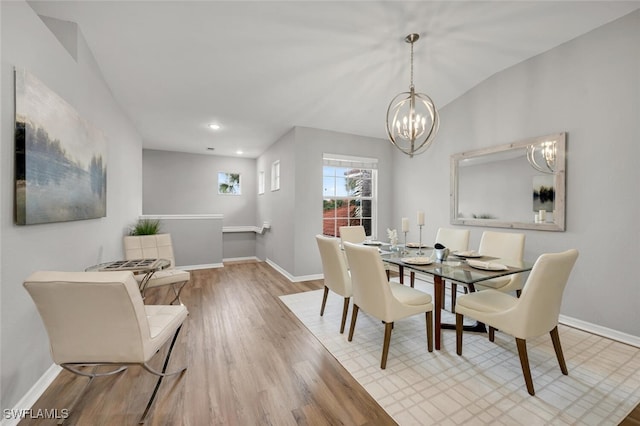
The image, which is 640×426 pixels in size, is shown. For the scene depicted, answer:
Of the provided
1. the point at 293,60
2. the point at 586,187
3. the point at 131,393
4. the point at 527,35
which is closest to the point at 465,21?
the point at 527,35

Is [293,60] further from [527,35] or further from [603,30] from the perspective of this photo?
[603,30]

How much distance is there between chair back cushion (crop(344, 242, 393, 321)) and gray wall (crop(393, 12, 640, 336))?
228cm

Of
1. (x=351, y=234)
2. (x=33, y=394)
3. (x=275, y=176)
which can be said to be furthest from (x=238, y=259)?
(x=33, y=394)

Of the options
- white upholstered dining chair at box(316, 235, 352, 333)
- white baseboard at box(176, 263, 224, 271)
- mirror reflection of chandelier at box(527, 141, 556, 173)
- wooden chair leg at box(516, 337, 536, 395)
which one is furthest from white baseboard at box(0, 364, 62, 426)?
mirror reflection of chandelier at box(527, 141, 556, 173)

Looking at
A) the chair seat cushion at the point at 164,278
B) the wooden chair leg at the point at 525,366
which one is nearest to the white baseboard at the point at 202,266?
the chair seat cushion at the point at 164,278

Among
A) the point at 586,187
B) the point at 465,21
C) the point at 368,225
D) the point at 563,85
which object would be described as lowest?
the point at 368,225

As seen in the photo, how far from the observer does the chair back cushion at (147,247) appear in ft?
10.9

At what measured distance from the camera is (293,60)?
9.29ft

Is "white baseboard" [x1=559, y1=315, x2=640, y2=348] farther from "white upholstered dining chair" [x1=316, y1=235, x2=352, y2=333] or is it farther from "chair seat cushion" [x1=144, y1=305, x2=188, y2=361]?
"chair seat cushion" [x1=144, y1=305, x2=188, y2=361]

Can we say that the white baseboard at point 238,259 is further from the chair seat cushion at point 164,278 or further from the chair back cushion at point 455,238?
the chair back cushion at point 455,238

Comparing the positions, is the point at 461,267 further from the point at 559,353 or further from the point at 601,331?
the point at 601,331

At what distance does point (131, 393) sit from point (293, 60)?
3.22m

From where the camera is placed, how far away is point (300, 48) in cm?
266

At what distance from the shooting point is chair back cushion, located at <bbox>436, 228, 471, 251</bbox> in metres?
3.20
